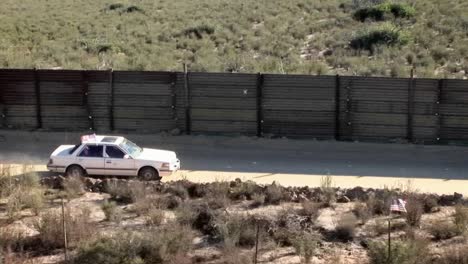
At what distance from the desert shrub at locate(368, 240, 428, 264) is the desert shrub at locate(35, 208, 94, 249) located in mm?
6043

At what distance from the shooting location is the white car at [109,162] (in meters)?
20.6

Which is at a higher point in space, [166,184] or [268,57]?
[268,57]

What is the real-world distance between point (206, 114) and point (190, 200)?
26.1ft

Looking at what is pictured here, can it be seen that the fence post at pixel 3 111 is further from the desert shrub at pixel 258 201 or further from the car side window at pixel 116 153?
the desert shrub at pixel 258 201

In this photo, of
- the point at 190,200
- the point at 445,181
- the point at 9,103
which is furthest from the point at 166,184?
the point at 9,103

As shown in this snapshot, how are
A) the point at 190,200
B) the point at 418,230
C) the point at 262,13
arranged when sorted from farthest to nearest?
the point at 262,13 → the point at 190,200 → the point at 418,230

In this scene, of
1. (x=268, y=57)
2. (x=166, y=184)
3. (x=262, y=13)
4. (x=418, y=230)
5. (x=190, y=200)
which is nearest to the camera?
(x=418, y=230)

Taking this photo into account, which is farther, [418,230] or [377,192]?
[377,192]

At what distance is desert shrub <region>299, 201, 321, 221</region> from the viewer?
16922mm

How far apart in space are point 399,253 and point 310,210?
149 inches

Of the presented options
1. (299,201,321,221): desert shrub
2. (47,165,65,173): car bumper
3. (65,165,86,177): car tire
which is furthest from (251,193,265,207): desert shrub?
(47,165,65,173): car bumper

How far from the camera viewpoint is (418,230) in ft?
53.3

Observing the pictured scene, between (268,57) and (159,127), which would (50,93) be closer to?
(159,127)

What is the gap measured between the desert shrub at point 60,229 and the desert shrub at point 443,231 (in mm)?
7615
